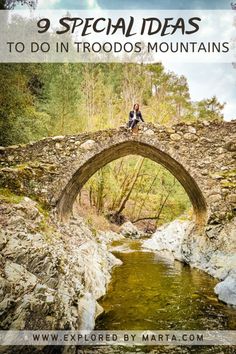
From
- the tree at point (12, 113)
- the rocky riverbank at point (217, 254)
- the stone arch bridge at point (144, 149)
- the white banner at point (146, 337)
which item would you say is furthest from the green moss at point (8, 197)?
the rocky riverbank at point (217, 254)

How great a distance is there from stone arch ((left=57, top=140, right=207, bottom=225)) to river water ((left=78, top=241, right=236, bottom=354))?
235cm

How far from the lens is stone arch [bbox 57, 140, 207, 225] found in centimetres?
990

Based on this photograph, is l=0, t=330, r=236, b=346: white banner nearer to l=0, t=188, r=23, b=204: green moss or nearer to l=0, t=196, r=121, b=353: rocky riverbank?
l=0, t=196, r=121, b=353: rocky riverbank

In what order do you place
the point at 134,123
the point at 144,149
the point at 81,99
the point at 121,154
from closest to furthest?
1. the point at 134,123
2. the point at 144,149
3. the point at 121,154
4. the point at 81,99

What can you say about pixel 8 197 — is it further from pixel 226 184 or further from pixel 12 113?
pixel 226 184

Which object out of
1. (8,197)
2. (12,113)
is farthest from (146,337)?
(12,113)

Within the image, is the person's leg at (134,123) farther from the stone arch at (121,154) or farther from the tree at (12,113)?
the tree at (12,113)

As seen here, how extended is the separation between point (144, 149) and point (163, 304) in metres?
5.05

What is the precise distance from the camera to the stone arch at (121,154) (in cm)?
990

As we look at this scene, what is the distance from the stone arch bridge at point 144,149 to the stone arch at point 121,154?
32 mm

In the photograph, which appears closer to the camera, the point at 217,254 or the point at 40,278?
the point at 40,278

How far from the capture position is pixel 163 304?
7250mm

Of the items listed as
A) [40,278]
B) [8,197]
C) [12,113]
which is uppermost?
[12,113]

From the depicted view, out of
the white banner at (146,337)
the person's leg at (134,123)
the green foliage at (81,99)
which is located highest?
the green foliage at (81,99)
